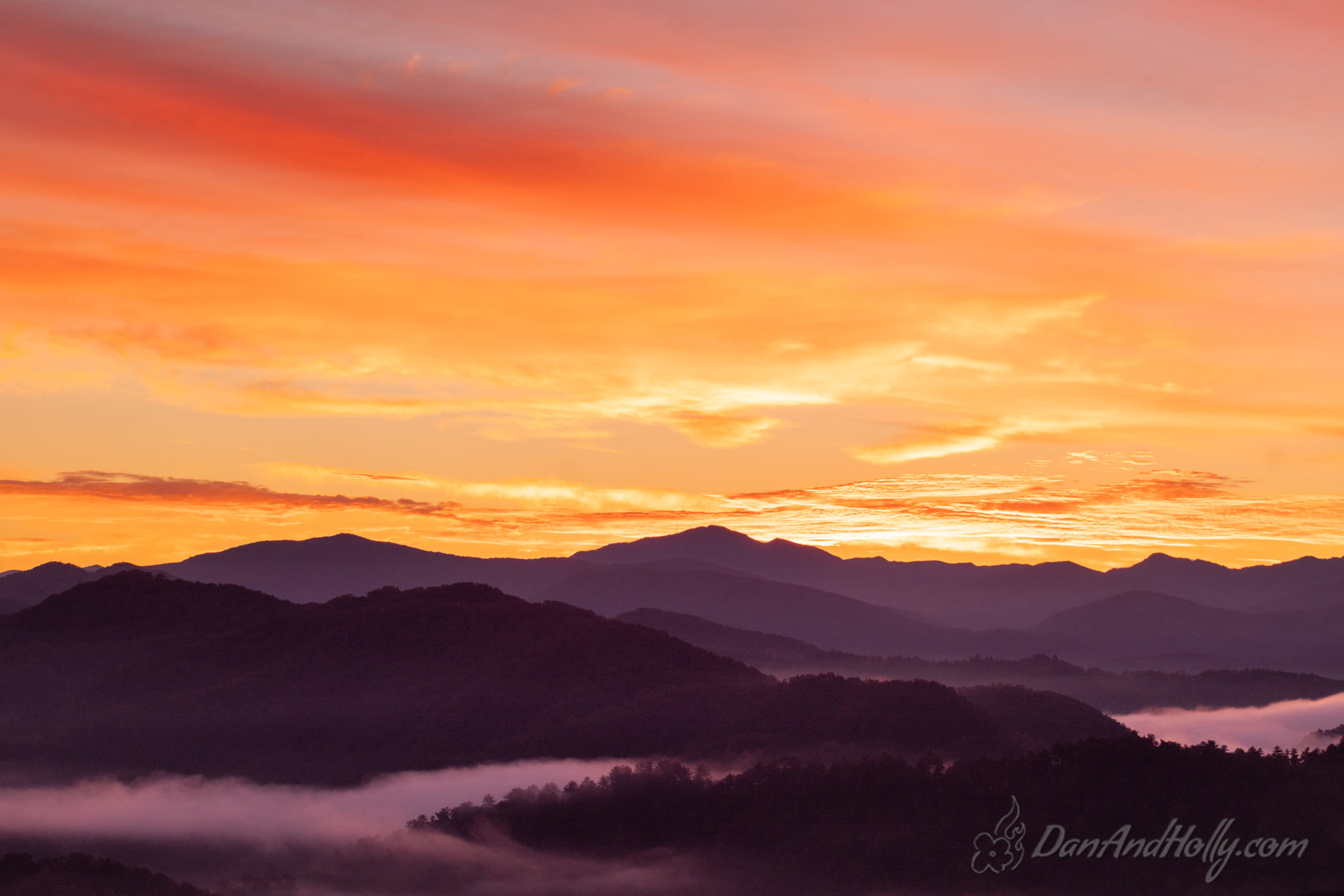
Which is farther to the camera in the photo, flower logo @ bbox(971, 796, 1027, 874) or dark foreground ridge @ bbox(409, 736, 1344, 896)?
flower logo @ bbox(971, 796, 1027, 874)

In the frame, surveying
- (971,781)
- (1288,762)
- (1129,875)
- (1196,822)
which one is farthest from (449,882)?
(1288,762)

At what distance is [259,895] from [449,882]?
32.2m

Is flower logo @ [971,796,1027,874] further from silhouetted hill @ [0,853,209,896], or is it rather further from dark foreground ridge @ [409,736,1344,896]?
silhouetted hill @ [0,853,209,896]

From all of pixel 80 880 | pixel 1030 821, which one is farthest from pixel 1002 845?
pixel 80 880

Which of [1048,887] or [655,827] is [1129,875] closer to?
[1048,887]

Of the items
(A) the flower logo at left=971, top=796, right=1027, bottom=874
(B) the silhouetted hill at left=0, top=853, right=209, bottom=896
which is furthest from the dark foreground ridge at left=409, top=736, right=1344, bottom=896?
(B) the silhouetted hill at left=0, top=853, right=209, bottom=896

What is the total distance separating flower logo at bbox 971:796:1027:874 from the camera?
6663 inches

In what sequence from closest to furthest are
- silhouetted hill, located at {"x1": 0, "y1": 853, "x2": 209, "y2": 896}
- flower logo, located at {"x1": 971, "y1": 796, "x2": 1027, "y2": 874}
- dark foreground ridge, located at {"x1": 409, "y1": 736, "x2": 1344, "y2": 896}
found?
silhouetted hill, located at {"x1": 0, "y1": 853, "x2": 209, "y2": 896} → dark foreground ridge, located at {"x1": 409, "y1": 736, "x2": 1344, "y2": 896} → flower logo, located at {"x1": 971, "y1": 796, "x2": 1027, "y2": 874}

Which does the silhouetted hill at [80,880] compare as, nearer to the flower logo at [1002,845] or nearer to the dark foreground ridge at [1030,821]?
the dark foreground ridge at [1030,821]

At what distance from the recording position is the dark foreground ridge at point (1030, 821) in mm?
156250

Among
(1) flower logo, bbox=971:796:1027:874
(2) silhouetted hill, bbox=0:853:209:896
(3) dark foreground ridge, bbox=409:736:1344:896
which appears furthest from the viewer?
(1) flower logo, bbox=971:796:1027:874

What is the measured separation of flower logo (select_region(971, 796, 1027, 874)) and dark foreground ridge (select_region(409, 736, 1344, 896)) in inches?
17.8

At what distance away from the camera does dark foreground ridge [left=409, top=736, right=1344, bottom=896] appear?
513 feet

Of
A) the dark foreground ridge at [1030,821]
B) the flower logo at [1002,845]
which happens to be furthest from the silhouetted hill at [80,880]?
the flower logo at [1002,845]
